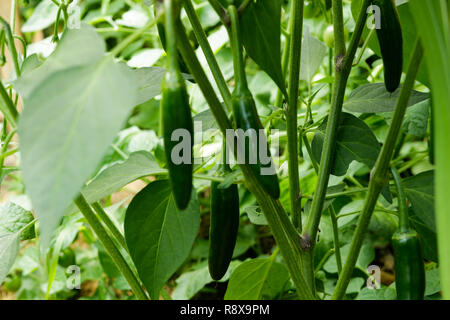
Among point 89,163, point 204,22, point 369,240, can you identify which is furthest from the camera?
point 204,22

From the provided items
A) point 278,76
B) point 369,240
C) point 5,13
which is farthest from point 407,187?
point 5,13

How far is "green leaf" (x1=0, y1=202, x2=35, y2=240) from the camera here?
1.66 feet

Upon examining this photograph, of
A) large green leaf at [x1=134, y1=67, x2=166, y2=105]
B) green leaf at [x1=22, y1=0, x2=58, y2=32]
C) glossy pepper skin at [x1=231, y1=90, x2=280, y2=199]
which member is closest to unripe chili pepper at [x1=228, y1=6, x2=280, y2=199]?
glossy pepper skin at [x1=231, y1=90, x2=280, y2=199]

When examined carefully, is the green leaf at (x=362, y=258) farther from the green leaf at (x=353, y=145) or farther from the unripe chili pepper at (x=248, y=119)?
the unripe chili pepper at (x=248, y=119)

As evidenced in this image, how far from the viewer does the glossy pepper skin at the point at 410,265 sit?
15.4 inches

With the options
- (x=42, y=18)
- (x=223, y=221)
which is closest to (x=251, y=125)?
(x=223, y=221)

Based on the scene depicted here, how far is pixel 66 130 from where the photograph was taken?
230mm

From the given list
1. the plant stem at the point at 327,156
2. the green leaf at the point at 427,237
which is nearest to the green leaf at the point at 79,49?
the plant stem at the point at 327,156

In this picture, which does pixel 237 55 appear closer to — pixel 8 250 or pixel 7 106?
pixel 7 106

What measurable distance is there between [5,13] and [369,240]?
126cm

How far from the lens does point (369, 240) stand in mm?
882

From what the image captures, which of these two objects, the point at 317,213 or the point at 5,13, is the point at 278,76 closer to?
the point at 317,213

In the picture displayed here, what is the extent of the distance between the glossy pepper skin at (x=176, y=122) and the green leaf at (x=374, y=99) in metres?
0.24

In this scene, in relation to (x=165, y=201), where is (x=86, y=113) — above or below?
above
